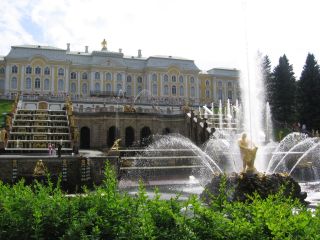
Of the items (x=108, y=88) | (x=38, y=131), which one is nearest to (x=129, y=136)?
(x=38, y=131)

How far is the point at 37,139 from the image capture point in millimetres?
29344

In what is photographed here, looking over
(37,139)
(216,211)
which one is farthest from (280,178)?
(37,139)

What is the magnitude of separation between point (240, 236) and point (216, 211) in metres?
0.72

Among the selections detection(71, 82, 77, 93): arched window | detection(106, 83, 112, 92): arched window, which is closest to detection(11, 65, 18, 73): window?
detection(71, 82, 77, 93): arched window

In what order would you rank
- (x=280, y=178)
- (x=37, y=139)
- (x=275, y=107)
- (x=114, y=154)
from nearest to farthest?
(x=280, y=178) < (x=114, y=154) < (x=37, y=139) < (x=275, y=107)

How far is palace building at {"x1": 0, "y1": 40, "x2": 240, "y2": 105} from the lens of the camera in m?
78.1

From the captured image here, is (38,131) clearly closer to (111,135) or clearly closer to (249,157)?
(111,135)

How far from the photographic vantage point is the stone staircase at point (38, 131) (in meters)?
27.6

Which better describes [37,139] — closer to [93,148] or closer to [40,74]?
[93,148]

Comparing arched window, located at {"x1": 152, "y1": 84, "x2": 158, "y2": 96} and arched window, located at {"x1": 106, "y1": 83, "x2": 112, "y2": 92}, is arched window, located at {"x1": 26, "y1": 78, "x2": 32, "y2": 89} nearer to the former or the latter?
arched window, located at {"x1": 106, "y1": 83, "x2": 112, "y2": 92}

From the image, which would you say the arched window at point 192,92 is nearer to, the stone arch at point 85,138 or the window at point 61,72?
the window at point 61,72

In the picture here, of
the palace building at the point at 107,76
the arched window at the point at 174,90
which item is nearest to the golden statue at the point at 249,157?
the palace building at the point at 107,76

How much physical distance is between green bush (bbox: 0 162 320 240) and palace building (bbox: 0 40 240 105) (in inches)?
2755

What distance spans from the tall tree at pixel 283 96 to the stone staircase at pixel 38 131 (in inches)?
1405
